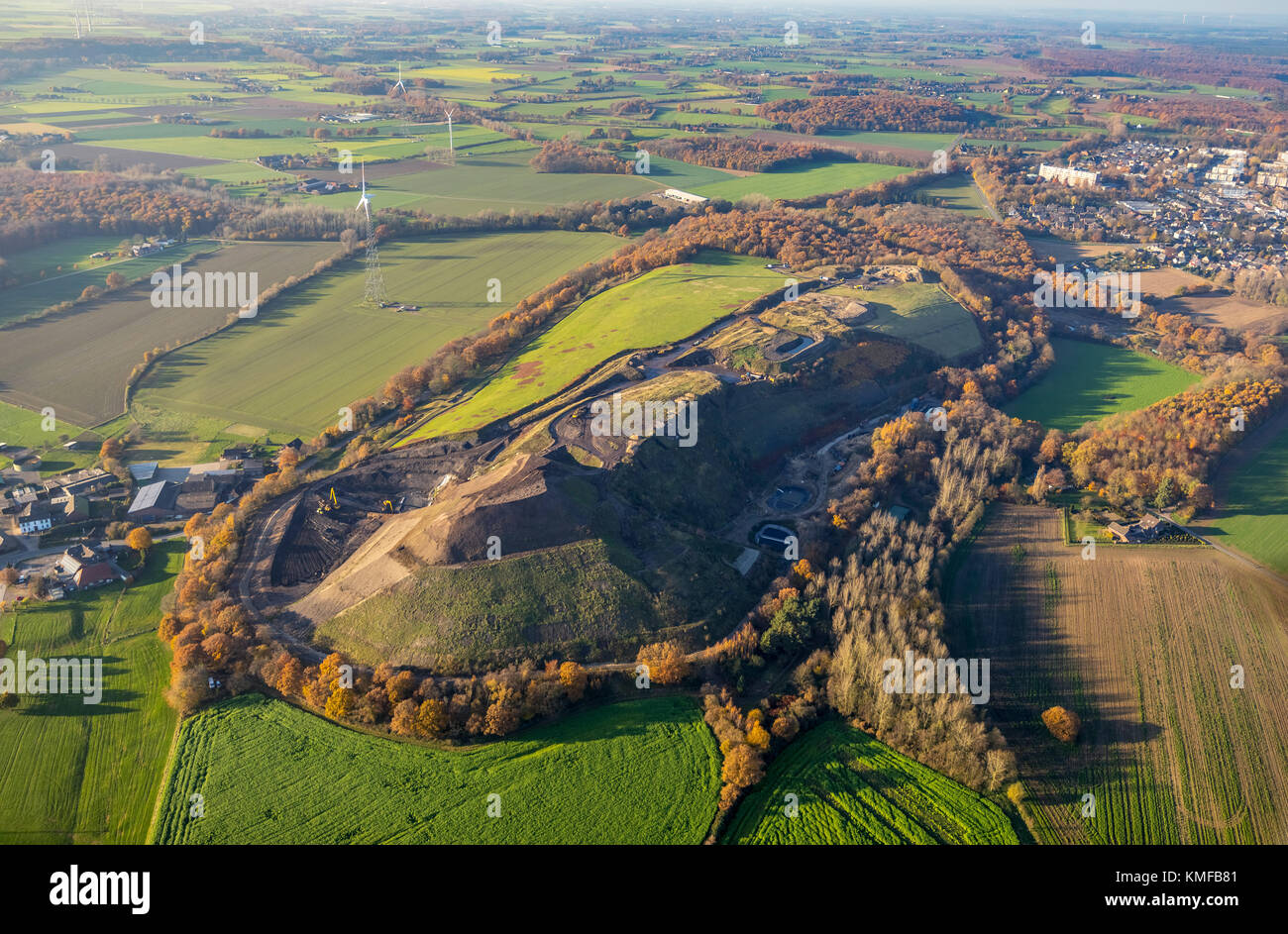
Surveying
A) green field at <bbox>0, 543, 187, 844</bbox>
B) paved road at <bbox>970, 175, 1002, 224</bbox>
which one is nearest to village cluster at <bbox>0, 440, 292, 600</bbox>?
green field at <bbox>0, 543, 187, 844</bbox>

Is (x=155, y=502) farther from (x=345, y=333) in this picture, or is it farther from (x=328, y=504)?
(x=345, y=333)

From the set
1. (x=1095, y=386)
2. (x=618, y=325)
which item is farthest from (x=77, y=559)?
(x=1095, y=386)

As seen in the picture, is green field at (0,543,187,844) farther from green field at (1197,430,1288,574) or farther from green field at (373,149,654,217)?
green field at (373,149,654,217)

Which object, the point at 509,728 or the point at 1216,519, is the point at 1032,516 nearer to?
the point at 1216,519

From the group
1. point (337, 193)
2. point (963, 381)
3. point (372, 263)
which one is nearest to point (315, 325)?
point (372, 263)

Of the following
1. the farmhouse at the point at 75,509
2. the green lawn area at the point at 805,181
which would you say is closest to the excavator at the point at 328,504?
the farmhouse at the point at 75,509

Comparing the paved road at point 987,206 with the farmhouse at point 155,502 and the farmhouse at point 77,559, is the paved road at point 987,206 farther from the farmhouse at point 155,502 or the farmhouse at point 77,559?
the farmhouse at point 77,559
